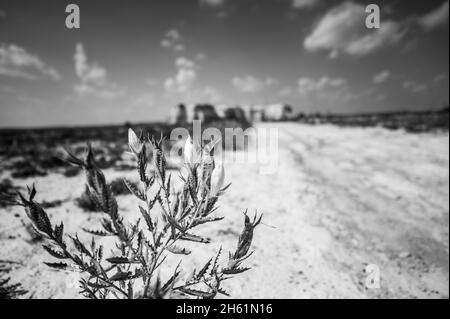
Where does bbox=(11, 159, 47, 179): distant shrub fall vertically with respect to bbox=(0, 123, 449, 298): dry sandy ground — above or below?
above

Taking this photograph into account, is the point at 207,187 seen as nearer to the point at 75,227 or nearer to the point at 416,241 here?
the point at 75,227

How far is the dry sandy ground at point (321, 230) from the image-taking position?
3.62 m

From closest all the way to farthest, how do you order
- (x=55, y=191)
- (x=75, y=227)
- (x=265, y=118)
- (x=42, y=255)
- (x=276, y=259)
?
(x=42, y=255) → (x=276, y=259) → (x=75, y=227) → (x=55, y=191) → (x=265, y=118)

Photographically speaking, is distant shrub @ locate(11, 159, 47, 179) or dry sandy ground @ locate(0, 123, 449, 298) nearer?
dry sandy ground @ locate(0, 123, 449, 298)

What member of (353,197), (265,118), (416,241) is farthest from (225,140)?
(265,118)

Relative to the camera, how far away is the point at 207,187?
4.32 feet

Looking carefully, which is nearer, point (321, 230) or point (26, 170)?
point (321, 230)

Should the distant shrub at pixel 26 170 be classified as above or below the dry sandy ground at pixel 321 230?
above

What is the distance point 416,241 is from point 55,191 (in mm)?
8807

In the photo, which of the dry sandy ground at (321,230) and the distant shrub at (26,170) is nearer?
the dry sandy ground at (321,230)

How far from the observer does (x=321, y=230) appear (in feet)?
17.2

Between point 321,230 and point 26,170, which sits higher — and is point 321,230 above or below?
below

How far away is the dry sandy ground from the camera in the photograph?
362 centimetres

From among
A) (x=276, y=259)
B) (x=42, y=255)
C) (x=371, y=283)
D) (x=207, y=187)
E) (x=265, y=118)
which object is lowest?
(x=371, y=283)
